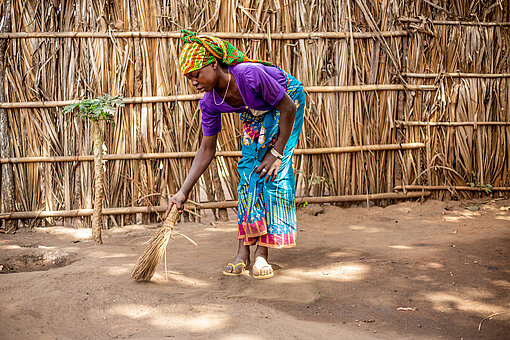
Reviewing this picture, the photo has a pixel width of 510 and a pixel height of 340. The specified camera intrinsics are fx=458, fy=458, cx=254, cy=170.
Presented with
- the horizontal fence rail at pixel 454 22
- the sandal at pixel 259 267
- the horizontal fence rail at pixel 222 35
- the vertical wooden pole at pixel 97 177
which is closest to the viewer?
the sandal at pixel 259 267

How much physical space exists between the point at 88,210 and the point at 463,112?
363 centimetres

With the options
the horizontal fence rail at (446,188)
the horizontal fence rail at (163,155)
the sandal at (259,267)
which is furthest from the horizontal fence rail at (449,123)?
the sandal at (259,267)

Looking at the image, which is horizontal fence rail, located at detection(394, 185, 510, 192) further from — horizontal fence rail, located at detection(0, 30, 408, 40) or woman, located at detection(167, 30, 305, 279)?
woman, located at detection(167, 30, 305, 279)

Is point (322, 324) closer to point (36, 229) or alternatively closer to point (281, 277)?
point (281, 277)

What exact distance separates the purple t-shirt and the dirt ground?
0.96 meters

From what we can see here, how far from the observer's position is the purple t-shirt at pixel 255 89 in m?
2.38

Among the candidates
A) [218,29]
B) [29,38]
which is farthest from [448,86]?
[29,38]

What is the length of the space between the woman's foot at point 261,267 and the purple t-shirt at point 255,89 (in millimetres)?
828

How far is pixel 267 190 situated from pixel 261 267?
0.43m

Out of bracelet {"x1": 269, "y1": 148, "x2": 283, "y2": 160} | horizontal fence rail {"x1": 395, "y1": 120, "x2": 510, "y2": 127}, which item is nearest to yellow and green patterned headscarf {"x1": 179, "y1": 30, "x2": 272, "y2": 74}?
bracelet {"x1": 269, "y1": 148, "x2": 283, "y2": 160}

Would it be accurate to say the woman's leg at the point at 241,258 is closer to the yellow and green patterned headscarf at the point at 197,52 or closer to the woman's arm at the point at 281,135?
the woman's arm at the point at 281,135

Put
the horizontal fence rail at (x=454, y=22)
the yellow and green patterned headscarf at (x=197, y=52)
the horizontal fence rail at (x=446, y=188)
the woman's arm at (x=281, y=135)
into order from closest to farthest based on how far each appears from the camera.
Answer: the yellow and green patterned headscarf at (x=197, y=52)
the woman's arm at (x=281, y=135)
the horizontal fence rail at (x=454, y=22)
the horizontal fence rail at (x=446, y=188)

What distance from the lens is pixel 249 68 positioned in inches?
94.4

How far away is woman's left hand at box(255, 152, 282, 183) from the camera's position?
2.50 meters
